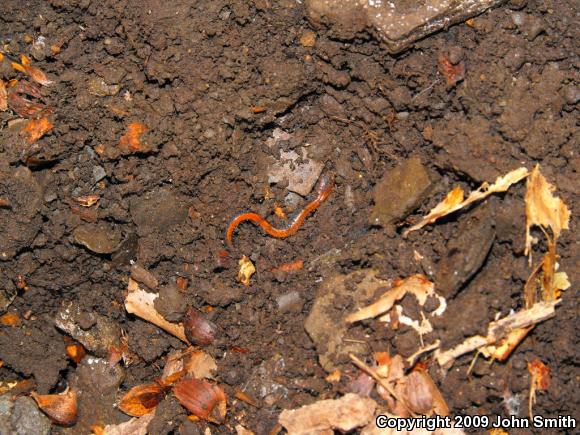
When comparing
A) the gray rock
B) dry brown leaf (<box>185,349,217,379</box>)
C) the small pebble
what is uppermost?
the gray rock

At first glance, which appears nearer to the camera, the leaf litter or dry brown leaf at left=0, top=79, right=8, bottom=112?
the leaf litter

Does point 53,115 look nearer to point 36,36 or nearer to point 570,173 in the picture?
point 36,36

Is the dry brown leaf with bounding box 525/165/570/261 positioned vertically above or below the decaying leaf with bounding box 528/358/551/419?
above

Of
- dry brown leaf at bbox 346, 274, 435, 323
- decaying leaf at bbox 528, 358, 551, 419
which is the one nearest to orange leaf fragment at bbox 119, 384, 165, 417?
dry brown leaf at bbox 346, 274, 435, 323

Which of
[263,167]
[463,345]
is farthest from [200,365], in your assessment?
[463,345]

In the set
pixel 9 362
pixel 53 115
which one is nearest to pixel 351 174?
pixel 53 115

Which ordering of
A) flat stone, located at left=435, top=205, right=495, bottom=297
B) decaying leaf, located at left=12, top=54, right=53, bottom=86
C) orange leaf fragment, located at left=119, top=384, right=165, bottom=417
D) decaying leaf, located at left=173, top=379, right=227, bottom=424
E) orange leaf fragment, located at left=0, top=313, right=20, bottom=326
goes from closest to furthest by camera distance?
flat stone, located at left=435, top=205, right=495, bottom=297, decaying leaf, located at left=173, top=379, right=227, bottom=424, decaying leaf, located at left=12, top=54, right=53, bottom=86, orange leaf fragment, located at left=119, top=384, right=165, bottom=417, orange leaf fragment, located at left=0, top=313, right=20, bottom=326

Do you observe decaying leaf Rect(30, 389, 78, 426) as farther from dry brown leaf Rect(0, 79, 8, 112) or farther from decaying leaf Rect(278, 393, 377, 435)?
dry brown leaf Rect(0, 79, 8, 112)
